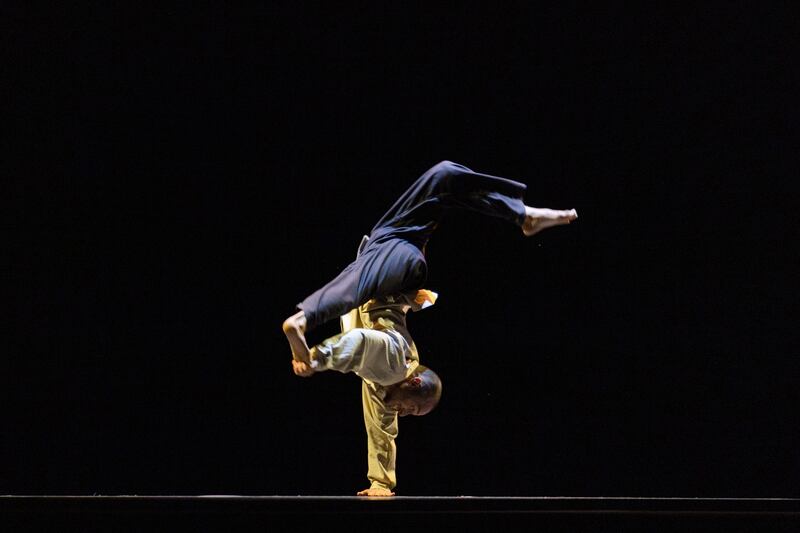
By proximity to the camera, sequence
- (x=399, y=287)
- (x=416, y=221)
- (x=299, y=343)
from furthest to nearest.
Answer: (x=416, y=221) → (x=399, y=287) → (x=299, y=343)

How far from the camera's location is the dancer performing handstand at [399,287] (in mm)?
2686

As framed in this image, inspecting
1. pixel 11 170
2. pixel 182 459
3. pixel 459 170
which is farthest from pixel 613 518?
pixel 11 170

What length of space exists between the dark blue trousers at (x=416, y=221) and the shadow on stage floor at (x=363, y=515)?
0.75 metres

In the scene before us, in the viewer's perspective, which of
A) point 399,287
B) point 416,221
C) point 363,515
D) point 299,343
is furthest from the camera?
point 416,221

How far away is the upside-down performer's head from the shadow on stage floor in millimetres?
480

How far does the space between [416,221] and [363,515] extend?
1.18 m

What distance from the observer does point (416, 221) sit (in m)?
2.90

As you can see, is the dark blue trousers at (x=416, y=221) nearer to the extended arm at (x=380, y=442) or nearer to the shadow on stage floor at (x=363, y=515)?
the extended arm at (x=380, y=442)

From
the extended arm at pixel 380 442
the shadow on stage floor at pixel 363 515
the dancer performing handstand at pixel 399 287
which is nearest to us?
the shadow on stage floor at pixel 363 515

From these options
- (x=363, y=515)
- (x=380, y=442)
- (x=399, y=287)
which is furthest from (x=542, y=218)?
(x=363, y=515)

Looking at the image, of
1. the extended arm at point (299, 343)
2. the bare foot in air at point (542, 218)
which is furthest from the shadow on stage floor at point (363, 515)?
the bare foot in air at point (542, 218)

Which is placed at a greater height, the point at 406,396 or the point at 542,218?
the point at 542,218

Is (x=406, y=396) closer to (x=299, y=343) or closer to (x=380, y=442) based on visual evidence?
(x=380, y=442)

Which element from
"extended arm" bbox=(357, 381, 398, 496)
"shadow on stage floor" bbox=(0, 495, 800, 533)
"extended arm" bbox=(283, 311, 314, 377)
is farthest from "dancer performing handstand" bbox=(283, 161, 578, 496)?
"shadow on stage floor" bbox=(0, 495, 800, 533)
